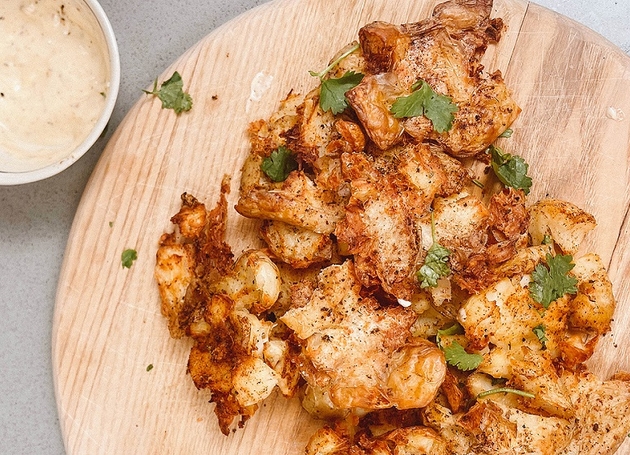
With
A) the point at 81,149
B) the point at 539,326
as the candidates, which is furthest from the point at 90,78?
the point at 539,326

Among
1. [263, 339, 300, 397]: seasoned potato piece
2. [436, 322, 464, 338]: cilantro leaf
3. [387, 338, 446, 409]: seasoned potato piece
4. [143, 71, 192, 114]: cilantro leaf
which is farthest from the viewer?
[143, 71, 192, 114]: cilantro leaf

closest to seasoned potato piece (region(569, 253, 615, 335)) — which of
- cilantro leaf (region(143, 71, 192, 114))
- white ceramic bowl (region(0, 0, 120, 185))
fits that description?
cilantro leaf (region(143, 71, 192, 114))

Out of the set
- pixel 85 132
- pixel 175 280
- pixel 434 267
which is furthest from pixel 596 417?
pixel 85 132

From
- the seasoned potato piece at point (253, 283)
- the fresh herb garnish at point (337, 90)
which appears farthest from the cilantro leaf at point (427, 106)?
the seasoned potato piece at point (253, 283)

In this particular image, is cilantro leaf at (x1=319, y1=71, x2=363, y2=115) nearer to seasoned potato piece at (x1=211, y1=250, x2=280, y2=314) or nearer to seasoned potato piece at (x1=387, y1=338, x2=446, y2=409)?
seasoned potato piece at (x1=211, y1=250, x2=280, y2=314)

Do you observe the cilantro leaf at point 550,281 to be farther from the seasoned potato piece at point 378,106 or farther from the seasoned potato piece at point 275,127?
the seasoned potato piece at point 275,127

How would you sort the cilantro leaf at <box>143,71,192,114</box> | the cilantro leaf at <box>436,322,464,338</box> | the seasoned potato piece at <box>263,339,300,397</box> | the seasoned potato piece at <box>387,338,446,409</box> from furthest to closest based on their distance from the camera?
the cilantro leaf at <box>143,71,192,114</box>
the cilantro leaf at <box>436,322,464,338</box>
the seasoned potato piece at <box>263,339,300,397</box>
the seasoned potato piece at <box>387,338,446,409</box>

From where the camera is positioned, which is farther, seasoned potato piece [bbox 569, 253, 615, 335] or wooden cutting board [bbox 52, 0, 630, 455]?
wooden cutting board [bbox 52, 0, 630, 455]
